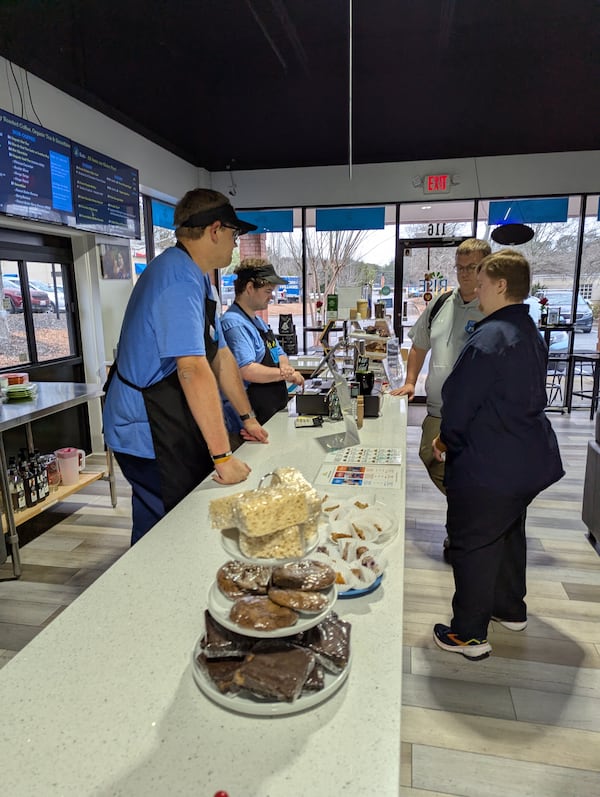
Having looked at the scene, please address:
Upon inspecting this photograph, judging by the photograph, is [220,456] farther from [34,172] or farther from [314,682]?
[34,172]

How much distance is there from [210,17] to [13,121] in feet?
4.88

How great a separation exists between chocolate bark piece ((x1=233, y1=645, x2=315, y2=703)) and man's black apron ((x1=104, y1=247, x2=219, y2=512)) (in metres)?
1.00

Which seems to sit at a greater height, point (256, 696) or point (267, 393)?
point (267, 393)

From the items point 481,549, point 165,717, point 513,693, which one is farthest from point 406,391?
point 165,717

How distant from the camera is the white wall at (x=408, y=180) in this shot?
6352mm

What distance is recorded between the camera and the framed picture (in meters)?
4.87

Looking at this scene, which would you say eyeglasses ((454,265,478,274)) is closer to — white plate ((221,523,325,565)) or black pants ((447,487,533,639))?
black pants ((447,487,533,639))

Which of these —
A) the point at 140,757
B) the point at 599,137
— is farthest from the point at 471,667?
the point at 599,137

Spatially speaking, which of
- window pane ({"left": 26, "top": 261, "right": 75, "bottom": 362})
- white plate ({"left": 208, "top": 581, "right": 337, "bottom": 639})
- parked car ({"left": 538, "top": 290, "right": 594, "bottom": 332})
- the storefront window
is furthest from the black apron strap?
the storefront window

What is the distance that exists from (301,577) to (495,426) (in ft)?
3.88

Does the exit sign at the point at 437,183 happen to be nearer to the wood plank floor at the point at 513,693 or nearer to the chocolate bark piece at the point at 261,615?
the wood plank floor at the point at 513,693

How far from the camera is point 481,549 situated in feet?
6.44

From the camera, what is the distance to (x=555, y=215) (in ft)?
21.6

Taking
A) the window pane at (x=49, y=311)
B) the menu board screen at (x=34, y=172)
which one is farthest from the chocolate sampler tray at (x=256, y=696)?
the window pane at (x=49, y=311)
